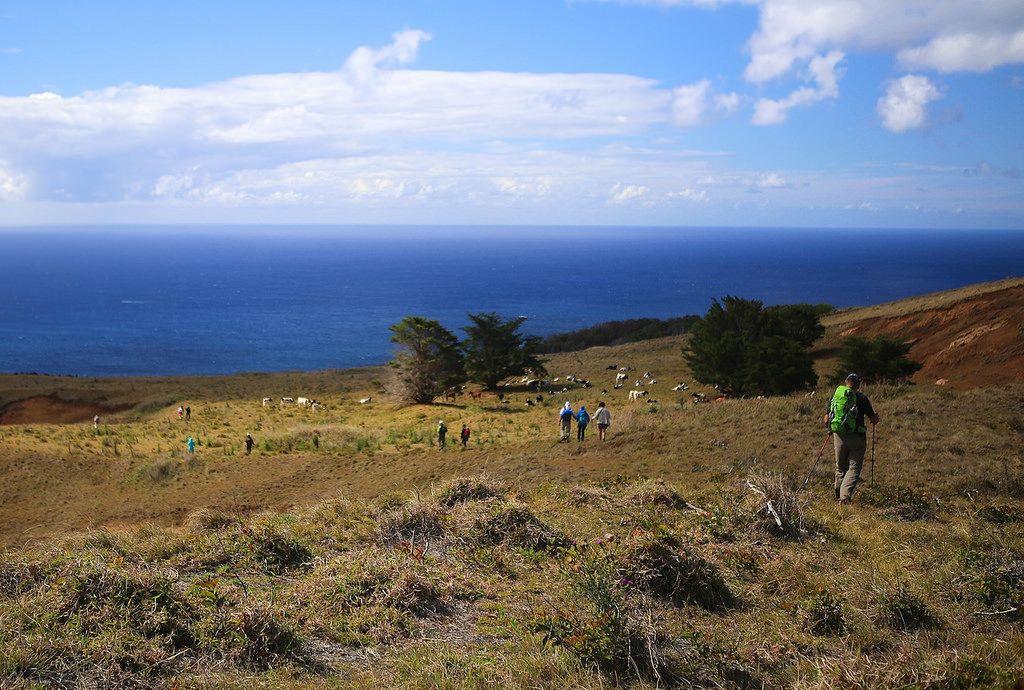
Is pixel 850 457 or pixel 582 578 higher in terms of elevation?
pixel 850 457

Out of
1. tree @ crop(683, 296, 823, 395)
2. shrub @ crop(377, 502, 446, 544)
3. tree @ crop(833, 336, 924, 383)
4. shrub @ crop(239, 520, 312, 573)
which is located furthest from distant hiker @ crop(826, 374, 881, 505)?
tree @ crop(683, 296, 823, 395)

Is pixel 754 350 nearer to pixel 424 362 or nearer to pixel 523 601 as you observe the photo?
pixel 424 362

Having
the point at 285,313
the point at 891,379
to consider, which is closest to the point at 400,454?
the point at 891,379

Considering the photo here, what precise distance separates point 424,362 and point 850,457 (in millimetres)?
27100

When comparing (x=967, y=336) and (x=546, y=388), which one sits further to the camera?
(x=546, y=388)

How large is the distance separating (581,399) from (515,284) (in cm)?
14017

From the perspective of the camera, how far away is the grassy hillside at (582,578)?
429 centimetres

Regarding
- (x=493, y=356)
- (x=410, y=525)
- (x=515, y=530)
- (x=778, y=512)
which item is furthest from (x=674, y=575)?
(x=493, y=356)

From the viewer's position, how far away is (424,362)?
34656mm

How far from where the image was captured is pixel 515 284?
170 metres

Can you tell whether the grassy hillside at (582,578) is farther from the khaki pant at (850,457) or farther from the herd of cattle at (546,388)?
the herd of cattle at (546,388)

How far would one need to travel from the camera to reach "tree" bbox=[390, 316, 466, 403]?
114 ft

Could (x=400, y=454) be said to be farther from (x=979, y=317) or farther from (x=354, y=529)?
(x=979, y=317)

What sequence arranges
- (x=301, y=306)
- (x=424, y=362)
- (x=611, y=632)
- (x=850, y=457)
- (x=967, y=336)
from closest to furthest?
(x=611, y=632), (x=850, y=457), (x=967, y=336), (x=424, y=362), (x=301, y=306)
